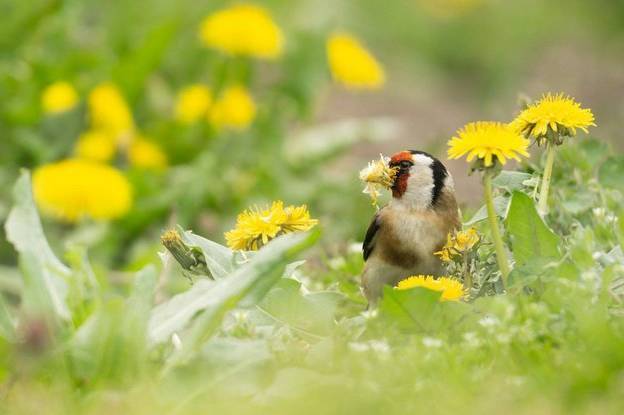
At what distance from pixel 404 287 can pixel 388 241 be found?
61cm

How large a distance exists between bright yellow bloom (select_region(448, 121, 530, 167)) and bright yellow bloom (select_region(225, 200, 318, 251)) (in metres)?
0.51

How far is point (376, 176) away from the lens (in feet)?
10.6

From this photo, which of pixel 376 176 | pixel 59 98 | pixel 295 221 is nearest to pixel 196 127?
pixel 59 98

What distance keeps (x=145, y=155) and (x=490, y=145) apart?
443 cm


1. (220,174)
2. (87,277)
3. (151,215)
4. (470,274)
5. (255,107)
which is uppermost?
(255,107)

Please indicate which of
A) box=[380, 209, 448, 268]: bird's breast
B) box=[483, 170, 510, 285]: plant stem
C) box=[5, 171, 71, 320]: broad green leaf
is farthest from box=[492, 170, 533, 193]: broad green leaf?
box=[5, 171, 71, 320]: broad green leaf

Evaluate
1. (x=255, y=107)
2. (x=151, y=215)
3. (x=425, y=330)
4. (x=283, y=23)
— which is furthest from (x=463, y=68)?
(x=425, y=330)

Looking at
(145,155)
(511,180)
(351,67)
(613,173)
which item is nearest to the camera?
(511,180)

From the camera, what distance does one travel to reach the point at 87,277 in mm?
2746

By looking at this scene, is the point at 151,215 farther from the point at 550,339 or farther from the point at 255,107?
the point at 550,339

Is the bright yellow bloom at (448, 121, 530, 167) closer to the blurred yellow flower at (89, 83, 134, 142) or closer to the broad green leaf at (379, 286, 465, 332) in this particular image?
the broad green leaf at (379, 286, 465, 332)

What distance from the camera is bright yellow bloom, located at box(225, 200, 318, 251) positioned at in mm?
3006

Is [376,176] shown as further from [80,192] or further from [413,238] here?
[80,192]

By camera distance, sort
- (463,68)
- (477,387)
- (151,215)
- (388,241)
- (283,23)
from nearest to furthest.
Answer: (477,387)
(388,241)
(151,215)
(283,23)
(463,68)
